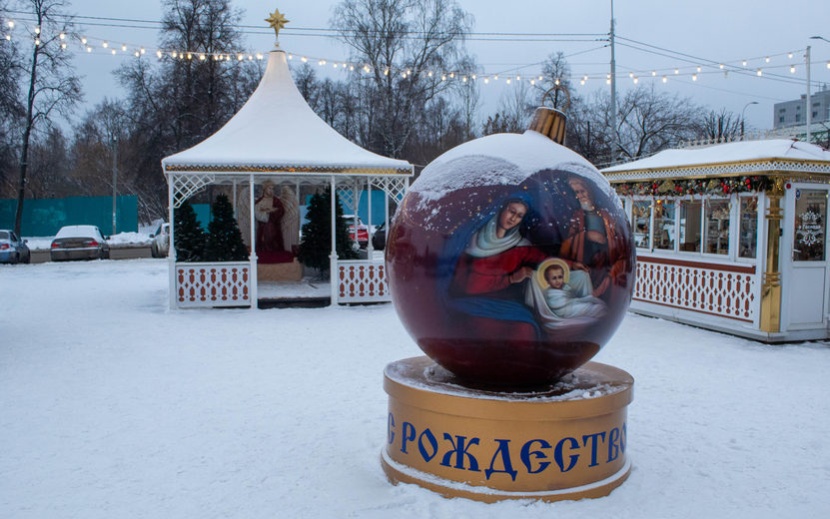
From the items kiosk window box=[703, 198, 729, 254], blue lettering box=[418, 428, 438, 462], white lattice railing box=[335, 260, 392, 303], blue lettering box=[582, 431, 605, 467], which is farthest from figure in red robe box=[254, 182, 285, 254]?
blue lettering box=[582, 431, 605, 467]

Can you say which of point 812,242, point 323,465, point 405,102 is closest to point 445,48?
point 405,102

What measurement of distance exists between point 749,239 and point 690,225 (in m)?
1.60

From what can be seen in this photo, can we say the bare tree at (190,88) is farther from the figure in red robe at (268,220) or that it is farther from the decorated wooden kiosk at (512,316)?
the decorated wooden kiosk at (512,316)

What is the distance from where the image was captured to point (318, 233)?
1784 cm

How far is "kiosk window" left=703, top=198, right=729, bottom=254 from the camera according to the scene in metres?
12.2

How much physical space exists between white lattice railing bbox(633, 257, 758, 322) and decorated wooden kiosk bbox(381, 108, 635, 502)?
727cm

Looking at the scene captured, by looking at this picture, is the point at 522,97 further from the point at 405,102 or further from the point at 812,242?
the point at 812,242

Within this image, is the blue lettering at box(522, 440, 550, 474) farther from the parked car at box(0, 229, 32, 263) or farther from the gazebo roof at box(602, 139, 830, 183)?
the parked car at box(0, 229, 32, 263)

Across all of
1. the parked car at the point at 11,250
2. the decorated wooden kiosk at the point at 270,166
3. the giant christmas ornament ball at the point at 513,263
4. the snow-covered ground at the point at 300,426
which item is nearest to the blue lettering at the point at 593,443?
the snow-covered ground at the point at 300,426

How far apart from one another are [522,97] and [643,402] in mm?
42603

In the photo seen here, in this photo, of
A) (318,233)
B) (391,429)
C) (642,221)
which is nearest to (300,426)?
(391,429)

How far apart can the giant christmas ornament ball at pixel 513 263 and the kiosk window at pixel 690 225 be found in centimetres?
854

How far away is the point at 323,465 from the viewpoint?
5.61 meters

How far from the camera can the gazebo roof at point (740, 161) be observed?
10.7m
